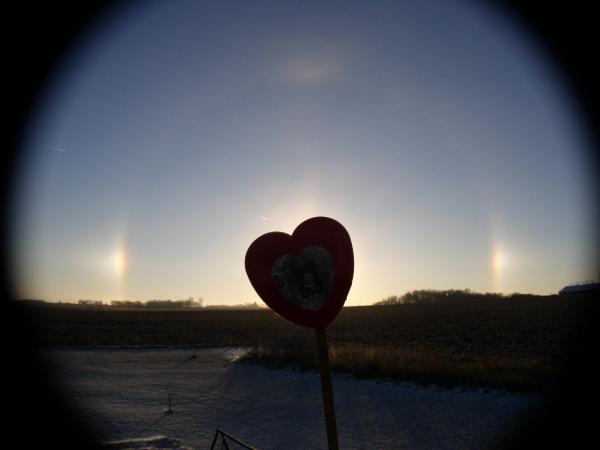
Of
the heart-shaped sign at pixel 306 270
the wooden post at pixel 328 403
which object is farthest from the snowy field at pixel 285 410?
the heart-shaped sign at pixel 306 270

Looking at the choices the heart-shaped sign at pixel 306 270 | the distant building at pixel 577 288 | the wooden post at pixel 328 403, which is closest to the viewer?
the wooden post at pixel 328 403

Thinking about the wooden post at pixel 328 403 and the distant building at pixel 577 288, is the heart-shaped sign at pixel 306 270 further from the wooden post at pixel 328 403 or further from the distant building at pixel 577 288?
the distant building at pixel 577 288

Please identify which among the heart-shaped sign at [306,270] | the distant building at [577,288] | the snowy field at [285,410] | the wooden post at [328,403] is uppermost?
the heart-shaped sign at [306,270]

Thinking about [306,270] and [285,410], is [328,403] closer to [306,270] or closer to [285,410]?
[306,270]

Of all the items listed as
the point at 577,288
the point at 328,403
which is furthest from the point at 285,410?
the point at 577,288

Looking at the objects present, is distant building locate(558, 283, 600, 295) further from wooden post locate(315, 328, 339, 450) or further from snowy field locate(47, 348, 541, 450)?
wooden post locate(315, 328, 339, 450)

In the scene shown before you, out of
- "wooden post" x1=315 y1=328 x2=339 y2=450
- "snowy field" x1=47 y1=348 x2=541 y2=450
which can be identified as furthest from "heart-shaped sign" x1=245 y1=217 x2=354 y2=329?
"snowy field" x1=47 y1=348 x2=541 y2=450

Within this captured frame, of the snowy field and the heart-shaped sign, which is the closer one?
the heart-shaped sign
